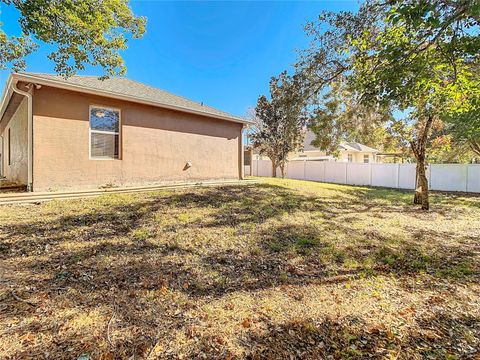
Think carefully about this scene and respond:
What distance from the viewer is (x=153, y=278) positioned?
307cm

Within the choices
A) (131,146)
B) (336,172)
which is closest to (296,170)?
(336,172)

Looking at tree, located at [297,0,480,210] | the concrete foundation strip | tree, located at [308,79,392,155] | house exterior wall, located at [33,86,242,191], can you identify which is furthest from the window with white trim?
tree, located at [308,79,392,155]

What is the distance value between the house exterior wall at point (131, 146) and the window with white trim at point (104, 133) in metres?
0.15

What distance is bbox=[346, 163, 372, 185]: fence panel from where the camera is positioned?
683 inches

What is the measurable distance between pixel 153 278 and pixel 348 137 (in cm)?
1105

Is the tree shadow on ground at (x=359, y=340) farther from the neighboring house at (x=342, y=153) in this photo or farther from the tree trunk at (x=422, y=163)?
the neighboring house at (x=342, y=153)

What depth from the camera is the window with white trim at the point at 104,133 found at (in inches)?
284

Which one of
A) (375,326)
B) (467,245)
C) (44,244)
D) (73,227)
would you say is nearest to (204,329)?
(375,326)

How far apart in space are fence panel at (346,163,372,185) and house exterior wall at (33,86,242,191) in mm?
10723

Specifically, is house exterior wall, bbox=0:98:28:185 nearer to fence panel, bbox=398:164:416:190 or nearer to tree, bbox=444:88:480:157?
tree, bbox=444:88:480:157

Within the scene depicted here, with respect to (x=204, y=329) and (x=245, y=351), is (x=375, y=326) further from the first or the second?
(x=204, y=329)

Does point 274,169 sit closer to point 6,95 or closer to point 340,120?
point 340,120

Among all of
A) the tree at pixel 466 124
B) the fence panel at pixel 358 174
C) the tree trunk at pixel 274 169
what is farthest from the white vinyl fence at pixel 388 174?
the tree at pixel 466 124

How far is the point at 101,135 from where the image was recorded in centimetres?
738
